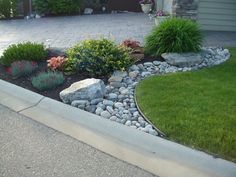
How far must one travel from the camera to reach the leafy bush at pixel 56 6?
13.2 meters

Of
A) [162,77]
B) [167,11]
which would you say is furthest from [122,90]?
[167,11]

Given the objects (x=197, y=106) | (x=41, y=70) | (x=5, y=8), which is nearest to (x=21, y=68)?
(x=41, y=70)

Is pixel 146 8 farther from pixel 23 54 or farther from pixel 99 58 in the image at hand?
pixel 99 58

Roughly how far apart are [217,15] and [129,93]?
5.67 meters

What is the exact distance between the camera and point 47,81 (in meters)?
5.74

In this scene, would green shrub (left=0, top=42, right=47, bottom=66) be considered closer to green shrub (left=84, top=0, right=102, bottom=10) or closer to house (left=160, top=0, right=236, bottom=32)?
house (left=160, top=0, right=236, bottom=32)

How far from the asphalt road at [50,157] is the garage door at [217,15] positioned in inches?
271

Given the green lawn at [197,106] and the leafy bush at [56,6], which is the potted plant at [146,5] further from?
the green lawn at [197,106]

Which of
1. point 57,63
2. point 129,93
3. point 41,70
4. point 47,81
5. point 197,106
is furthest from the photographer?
point 41,70

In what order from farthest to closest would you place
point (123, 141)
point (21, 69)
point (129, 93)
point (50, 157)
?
point (21, 69) → point (129, 93) → point (123, 141) → point (50, 157)

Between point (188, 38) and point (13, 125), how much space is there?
12.3 ft

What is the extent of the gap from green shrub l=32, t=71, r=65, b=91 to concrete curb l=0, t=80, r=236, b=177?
0.77 feet

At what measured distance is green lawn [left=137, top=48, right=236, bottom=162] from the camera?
4039 mm

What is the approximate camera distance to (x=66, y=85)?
5.86 metres
